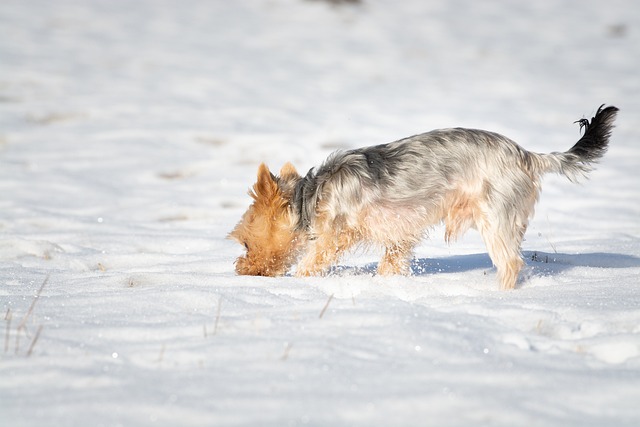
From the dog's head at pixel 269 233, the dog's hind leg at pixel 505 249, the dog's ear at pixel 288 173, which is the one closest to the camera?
the dog's hind leg at pixel 505 249

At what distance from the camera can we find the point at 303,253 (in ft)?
19.0

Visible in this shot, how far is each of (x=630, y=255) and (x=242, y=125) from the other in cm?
818

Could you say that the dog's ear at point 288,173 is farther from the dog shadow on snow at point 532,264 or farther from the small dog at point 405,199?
the dog shadow on snow at point 532,264

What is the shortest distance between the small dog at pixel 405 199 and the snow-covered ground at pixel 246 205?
41 centimetres

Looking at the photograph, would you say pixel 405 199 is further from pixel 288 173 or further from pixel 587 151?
pixel 587 151

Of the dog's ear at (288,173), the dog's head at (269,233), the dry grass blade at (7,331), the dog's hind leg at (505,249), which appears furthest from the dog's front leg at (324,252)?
the dry grass blade at (7,331)

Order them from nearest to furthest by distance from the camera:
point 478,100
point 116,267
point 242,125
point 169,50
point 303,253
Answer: point 303,253 < point 116,267 < point 242,125 < point 478,100 < point 169,50

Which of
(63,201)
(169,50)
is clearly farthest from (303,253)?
(169,50)

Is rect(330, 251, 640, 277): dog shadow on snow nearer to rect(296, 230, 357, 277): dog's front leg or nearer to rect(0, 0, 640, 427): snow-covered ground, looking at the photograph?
rect(0, 0, 640, 427): snow-covered ground

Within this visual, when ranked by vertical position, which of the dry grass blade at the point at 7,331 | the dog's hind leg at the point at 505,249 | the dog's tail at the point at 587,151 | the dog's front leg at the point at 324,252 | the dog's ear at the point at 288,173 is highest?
the dog's tail at the point at 587,151

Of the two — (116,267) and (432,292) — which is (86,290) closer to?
(116,267)

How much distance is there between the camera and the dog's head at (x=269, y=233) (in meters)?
5.57

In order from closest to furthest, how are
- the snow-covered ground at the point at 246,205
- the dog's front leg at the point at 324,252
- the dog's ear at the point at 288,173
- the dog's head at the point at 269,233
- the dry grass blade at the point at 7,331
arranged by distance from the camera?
the snow-covered ground at the point at 246,205 → the dry grass blade at the point at 7,331 → the dog's front leg at the point at 324,252 → the dog's head at the point at 269,233 → the dog's ear at the point at 288,173

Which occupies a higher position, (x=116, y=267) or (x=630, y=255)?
(x=630, y=255)
